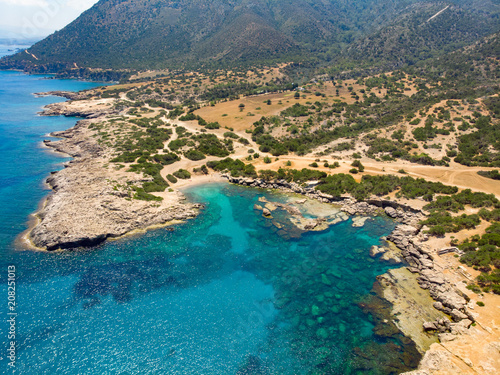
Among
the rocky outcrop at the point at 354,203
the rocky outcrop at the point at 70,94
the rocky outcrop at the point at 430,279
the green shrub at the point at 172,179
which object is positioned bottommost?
the rocky outcrop at the point at 430,279

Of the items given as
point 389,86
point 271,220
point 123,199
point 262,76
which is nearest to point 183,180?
point 123,199

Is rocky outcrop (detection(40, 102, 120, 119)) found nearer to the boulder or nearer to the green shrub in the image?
the green shrub

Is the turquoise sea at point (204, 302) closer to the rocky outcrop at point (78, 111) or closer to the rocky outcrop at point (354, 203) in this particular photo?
the rocky outcrop at point (354, 203)

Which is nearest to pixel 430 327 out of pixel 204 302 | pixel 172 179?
pixel 204 302

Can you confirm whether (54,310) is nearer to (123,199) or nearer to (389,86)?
(123,199)

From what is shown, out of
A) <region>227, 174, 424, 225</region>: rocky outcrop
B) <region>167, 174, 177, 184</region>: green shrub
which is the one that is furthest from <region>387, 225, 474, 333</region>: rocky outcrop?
<region>167, 174, 177, 184</region>: green shrub

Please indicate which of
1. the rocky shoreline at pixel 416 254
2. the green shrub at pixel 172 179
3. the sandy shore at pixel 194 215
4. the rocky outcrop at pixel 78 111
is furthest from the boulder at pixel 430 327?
the rocky outcrop at pixel 78 111

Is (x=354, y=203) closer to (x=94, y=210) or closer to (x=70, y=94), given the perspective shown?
(x=94, y=210)
